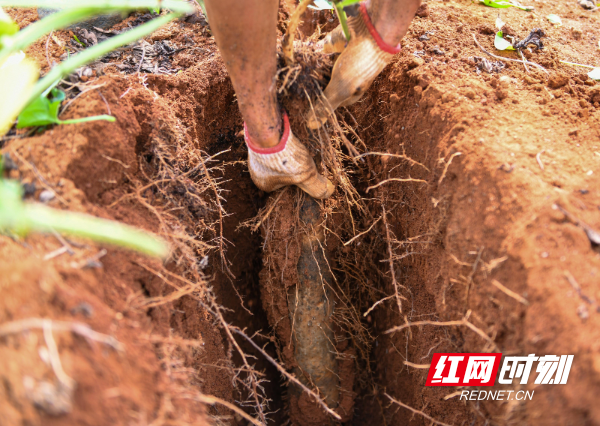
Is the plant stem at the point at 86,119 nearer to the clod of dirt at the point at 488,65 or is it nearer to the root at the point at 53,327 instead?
the root at the point at 53,327

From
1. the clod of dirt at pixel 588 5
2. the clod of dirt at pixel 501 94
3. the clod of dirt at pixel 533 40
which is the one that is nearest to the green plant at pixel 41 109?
the clod of dirt at pixel 501 94

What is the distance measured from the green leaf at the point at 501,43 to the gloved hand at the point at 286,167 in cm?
78

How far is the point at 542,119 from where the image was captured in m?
1.08

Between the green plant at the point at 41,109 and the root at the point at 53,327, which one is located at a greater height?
the green plant at the point at 41,109

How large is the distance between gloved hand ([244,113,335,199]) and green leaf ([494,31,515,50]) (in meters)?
0.78

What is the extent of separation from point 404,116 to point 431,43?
0.31m

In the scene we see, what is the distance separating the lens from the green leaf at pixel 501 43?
4.38 feet

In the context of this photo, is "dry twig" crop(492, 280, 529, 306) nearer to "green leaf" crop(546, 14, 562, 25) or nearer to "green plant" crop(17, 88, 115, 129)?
"green plant" crop(17, 88, 115, 129)

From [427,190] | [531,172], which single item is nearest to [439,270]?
[427,190]

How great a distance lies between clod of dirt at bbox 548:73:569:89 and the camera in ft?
3.95

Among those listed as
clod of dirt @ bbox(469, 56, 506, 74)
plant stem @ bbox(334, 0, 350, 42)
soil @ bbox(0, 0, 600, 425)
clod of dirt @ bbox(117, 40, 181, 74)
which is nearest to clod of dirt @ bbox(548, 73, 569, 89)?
soil @ bbox(0, 0, 600, 425)
